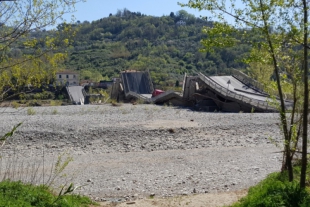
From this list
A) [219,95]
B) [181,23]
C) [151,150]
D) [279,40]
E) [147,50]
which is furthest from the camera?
[181,23]

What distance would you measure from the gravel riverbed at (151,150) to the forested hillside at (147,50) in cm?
3594

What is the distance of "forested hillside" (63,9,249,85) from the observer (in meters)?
78.7

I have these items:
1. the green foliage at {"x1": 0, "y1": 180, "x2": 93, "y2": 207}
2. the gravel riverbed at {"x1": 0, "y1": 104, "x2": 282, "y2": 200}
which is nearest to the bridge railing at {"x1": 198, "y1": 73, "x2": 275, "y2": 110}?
the gravel riverbed at {"x1": 0, "y1": 104, "x2": 282, "y2": 200}

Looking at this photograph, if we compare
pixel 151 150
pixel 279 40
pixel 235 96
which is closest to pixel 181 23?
pixel 235 96

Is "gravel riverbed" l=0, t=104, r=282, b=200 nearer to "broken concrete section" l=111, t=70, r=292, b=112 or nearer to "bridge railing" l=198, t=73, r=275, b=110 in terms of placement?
"bridge railing" l=198, t=73, r=275, b=110

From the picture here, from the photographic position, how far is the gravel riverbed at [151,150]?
10.2 meters

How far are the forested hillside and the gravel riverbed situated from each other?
35.9 metres

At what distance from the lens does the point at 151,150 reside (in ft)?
49.3

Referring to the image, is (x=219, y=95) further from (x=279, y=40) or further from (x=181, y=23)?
(x=181, y=23)

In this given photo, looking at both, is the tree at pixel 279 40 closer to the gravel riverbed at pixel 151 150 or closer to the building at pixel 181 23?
the gravel riverbed at pixel 151 150

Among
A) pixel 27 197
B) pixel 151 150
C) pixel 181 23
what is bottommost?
pixel 151 150

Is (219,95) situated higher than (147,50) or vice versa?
(147,50)

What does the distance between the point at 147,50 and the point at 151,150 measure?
97.8 meters

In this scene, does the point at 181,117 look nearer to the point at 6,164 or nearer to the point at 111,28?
the point at 6,164
